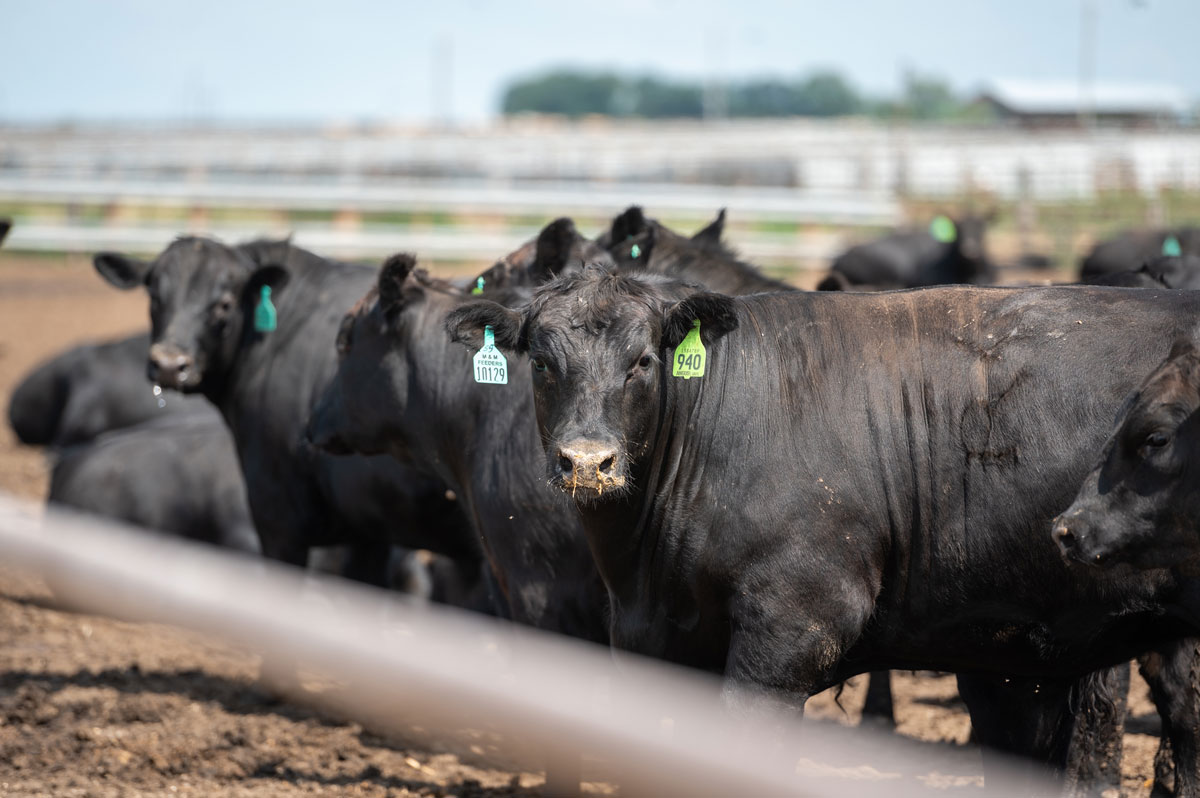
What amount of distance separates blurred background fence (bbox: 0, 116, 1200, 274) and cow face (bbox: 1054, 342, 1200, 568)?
16.8 m

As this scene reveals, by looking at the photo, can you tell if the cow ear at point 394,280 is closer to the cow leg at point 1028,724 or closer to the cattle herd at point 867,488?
the cattle herd at point 867,488

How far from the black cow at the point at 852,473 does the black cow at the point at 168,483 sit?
4.36 meters

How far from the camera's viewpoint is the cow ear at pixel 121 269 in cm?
754

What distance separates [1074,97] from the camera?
205 ft

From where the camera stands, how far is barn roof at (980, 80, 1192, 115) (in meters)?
53.7

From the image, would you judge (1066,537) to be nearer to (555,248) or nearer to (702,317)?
(702,317)

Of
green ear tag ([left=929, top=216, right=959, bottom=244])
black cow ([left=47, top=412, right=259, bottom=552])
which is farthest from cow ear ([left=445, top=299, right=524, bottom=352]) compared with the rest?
green ear tag ([left=929, top=216, right=959, bottom=244])

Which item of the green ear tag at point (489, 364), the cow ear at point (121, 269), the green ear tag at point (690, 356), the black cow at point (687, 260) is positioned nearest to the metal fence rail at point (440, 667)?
the green ear tag at point (690, 356)

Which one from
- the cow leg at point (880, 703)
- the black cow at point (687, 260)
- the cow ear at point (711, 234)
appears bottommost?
the cow leg at point (880, 703)

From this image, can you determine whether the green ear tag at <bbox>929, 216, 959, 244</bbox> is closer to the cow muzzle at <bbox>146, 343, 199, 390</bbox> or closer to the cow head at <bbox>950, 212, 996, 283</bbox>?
the cow head at <bbox>950, 212, 996, 283</bbox>

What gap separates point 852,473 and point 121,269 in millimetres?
5321

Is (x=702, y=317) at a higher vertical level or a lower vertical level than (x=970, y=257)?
lower

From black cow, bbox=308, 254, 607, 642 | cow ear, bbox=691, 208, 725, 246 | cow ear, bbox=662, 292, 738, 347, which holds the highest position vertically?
cow ear, bbox=691, 208, 725, 246

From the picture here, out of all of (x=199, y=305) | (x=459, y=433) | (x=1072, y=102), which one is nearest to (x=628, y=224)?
(x=459, y=433)
